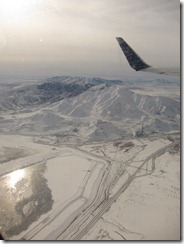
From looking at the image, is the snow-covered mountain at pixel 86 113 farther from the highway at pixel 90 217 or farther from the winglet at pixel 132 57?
the winglet at pixel 132 57

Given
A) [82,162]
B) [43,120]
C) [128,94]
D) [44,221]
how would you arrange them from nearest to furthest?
[44,221]
[82,162]
[43,120]
[128,94]

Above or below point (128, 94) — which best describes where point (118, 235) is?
below

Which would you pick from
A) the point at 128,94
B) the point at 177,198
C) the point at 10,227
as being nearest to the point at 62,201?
the point at 10,227

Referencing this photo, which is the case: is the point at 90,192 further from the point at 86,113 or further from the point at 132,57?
the point at 86,113

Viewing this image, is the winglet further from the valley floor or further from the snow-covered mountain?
the snow-covered mountain

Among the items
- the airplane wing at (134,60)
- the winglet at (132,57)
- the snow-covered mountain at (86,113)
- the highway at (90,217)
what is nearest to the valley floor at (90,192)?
the highway at (90,217)

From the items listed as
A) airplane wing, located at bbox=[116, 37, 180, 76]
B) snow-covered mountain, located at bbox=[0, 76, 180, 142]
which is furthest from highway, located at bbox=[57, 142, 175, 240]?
snow-covered mountain, located at bbox=[0, 76, 180, 142]

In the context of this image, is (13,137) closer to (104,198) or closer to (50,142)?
(50,142)
